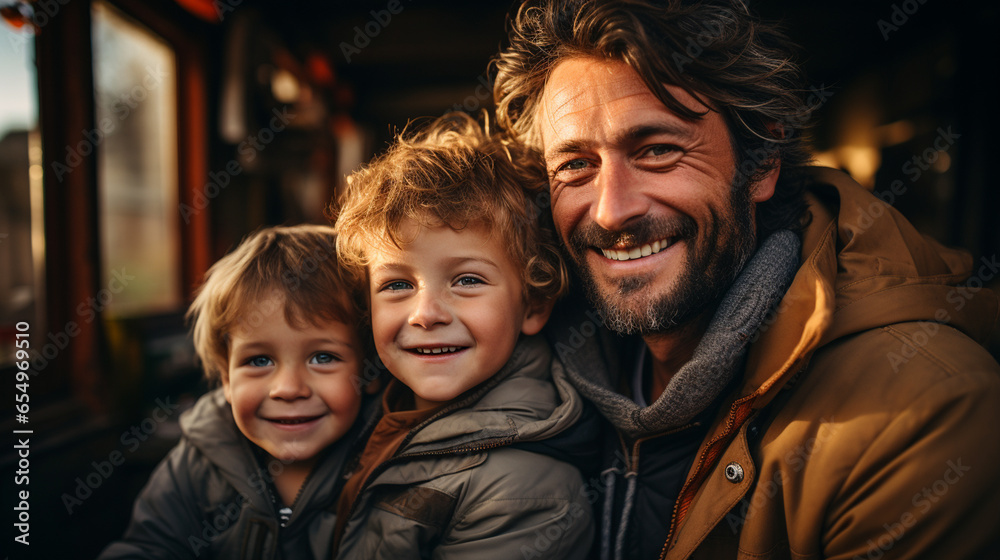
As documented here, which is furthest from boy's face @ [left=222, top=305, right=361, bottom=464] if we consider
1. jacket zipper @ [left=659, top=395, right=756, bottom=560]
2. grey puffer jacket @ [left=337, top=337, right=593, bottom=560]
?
jacket zipper @ [left=659, top=395, right=756, bottom=560]

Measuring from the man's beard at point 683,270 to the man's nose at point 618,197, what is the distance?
0.11 feet

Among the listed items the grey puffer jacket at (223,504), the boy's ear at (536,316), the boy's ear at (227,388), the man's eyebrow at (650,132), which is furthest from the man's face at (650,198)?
the boy's ear at (227,388)

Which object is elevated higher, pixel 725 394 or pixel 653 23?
pixel 653 23

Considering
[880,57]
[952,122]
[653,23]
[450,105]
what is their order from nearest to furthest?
[653,23]
[952,122]
[880,57]
[450,105]

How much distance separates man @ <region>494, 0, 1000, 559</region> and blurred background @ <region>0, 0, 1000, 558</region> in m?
0.42

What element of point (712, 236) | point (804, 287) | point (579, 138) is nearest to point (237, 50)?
point (579, 138)

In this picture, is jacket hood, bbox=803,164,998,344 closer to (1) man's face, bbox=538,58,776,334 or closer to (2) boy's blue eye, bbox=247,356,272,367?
(1) man's face, bbox=538,58,776,334

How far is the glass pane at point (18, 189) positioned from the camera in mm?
2432

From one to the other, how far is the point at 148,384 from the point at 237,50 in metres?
2.41

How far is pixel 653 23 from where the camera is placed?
1.32 m

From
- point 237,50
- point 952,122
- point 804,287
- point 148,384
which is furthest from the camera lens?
point 952,122

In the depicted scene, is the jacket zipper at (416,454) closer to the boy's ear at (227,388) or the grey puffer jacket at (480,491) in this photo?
the grey puffer jacket at (480,491)

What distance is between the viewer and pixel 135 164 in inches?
142

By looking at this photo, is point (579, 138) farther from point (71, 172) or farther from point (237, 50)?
point (237, 50)
